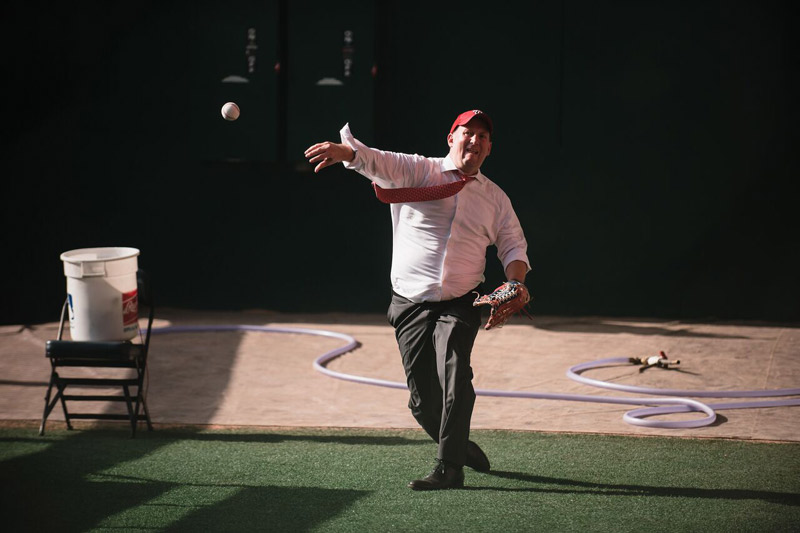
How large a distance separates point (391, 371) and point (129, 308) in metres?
1.98

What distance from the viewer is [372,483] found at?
4531 millimetres

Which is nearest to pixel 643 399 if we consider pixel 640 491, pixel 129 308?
pixel 640 491

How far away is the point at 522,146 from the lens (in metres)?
8.70

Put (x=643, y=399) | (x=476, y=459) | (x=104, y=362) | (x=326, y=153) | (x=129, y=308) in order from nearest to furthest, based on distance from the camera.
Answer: (x=326, y=153) → (x=476, y=459) → (x=104, y=362) → (x=129, y=308) → (x=643, y=399)

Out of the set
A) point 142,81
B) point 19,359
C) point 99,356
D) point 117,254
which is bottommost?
point 19,359

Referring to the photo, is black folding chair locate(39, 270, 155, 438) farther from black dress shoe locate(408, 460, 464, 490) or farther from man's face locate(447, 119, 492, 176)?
man's face locate(447, 119, 492, 176)

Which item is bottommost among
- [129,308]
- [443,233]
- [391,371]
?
[391,371]

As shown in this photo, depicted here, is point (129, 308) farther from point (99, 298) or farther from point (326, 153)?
point (326, 153)

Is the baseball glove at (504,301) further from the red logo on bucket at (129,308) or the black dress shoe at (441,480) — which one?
the red logo on bucket at (129,308)

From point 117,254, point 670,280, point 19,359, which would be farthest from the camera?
point 670,280

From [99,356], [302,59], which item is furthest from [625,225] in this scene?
[99,356]

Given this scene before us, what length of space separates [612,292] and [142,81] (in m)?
4.53

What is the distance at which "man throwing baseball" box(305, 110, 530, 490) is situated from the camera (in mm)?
4379

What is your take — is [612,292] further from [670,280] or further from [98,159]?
[98,159]
